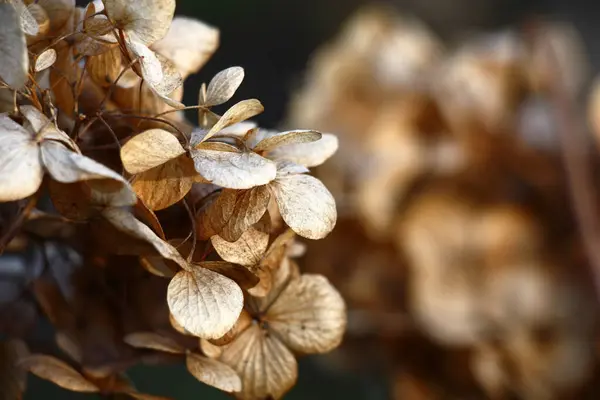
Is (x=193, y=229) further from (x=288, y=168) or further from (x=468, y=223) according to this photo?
(x=468, y=223)

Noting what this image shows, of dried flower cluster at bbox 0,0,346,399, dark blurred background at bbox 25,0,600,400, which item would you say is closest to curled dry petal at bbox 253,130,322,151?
dried flower cluster at bbox 0,0,346,399

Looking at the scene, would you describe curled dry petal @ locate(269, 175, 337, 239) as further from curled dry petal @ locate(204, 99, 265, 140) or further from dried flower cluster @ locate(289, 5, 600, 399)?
dried flower cluster @ locate(289, 5, 600, 399)

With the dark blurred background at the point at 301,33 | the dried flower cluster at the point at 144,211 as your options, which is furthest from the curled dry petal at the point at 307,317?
the dark blurred background at the point at 301,33

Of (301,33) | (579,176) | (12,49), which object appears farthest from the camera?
(301,33)

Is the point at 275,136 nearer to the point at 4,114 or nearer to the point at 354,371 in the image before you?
the point at 4,114

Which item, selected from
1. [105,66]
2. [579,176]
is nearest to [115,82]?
[105,66]

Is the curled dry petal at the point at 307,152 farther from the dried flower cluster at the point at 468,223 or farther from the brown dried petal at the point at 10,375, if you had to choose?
the dried flower cluster at the point at 468,223

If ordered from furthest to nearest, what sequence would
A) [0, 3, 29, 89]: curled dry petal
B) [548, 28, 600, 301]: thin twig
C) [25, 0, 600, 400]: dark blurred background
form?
[25, 0, 600, 400]: dark blurred background → [548, 28, 600, 301]: thin twig → [0, 3, 29, 89]: curled dry petal
